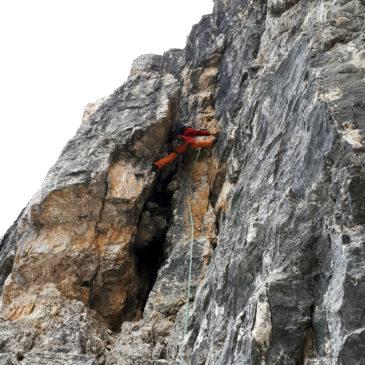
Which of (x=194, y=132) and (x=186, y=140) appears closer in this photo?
(x=186, y=140)

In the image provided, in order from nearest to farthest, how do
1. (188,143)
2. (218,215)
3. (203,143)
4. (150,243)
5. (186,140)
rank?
1. (218,215)
2. (150,243)
3. (186,140)
4. (188,143)
5. (203,143)

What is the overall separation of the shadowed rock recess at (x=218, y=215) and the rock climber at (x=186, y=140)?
343 mm

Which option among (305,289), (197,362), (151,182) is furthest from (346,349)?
(151,182)

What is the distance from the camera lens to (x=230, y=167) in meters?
14.3

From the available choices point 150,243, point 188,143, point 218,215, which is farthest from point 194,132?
point 150,243

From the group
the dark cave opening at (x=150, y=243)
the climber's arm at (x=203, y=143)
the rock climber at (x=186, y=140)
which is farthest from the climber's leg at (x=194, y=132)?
the dark cave opening at (x=150, y=243)

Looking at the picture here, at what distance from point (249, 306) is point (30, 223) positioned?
31.5 ft

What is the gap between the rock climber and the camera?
15.9 metres

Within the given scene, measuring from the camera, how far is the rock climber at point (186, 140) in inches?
626

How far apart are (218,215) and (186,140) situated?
2.74 metres

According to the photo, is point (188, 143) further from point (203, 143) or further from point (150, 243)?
point (150, 243)

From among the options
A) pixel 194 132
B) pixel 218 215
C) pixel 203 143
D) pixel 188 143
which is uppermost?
pixel 194 132

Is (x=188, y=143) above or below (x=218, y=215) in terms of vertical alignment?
above

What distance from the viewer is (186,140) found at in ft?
52.2
